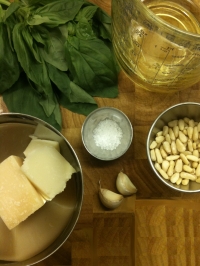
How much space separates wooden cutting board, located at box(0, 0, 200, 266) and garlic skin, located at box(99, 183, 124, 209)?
0.07 feet

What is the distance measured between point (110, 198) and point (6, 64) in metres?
0.33

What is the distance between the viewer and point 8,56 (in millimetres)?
752

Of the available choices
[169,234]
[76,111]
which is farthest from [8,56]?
[169,234]

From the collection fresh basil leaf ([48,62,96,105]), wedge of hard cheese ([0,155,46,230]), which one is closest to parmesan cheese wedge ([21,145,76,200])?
wedge of hard cheese ([0,155,46,230])

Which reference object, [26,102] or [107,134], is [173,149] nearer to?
[107,134]

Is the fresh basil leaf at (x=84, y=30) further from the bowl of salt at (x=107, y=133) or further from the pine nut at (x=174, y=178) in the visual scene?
the pine nut at (x=174, y=178)

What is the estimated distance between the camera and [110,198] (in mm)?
793

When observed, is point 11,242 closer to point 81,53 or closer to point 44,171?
point 44,171

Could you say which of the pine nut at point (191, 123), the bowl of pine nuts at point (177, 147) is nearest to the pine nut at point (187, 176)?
the bowl of pine nuts at point (177, 147)

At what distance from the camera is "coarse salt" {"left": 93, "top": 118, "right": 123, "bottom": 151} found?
0.82 metres

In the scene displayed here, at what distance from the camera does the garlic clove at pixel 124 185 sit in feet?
2.62

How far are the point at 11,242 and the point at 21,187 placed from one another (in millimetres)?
147

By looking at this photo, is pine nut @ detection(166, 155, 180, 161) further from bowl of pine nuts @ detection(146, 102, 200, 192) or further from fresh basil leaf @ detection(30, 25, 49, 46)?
fresh basil leaf @ detection(30, 25, 49, 46)

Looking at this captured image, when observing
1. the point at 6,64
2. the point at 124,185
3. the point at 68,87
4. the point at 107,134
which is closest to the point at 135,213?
the point at 124,185
